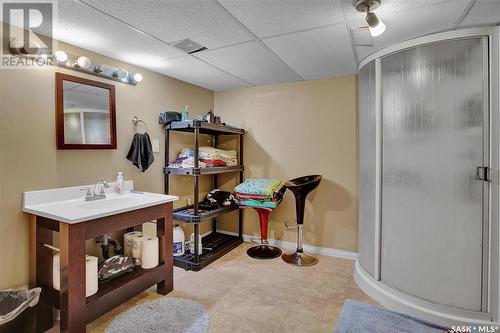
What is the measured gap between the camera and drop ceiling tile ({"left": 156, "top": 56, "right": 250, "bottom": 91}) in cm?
274

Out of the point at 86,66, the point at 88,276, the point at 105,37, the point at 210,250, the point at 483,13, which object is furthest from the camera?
the point at 210,250

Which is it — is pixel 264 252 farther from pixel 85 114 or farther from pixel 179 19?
pixel 179 19

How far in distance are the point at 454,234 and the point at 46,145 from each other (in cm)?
321

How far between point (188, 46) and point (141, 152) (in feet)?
3.79

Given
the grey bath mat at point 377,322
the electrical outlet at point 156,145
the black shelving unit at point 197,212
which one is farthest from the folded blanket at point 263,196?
the grey bath mat at point 377,322

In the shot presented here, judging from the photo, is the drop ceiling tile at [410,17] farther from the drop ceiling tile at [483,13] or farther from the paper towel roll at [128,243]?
the paper towel roll at [128,243]

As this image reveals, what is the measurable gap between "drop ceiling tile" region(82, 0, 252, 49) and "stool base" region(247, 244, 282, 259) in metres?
2.42

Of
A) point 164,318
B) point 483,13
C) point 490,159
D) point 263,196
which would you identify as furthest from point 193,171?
point 483,13

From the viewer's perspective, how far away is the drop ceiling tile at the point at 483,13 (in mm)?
1655

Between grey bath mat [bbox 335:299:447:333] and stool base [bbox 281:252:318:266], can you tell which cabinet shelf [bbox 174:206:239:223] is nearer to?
stool base [bbox 281:252:318:266]

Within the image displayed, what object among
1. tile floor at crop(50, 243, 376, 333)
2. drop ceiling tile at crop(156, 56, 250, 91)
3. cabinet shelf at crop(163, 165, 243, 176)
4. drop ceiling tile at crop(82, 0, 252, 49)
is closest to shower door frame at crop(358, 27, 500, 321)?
tile floor at crop(50, 243, 376, 333)

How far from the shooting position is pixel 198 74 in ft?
10.2

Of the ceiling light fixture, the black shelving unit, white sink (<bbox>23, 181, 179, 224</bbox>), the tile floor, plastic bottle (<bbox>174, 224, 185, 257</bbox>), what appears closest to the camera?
the ceiling light fixture

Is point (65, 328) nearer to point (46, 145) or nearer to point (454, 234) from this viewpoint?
point (46, 145)
